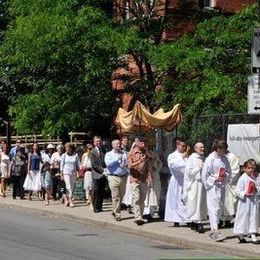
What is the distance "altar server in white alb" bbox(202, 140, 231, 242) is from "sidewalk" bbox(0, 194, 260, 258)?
1.48ft

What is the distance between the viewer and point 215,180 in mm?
13023

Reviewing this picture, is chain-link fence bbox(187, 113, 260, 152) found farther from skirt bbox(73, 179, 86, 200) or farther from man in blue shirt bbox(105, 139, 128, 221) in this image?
skirt bbox(73, 179, 86, 200)

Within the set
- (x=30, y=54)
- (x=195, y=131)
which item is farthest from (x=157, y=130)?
(x=30, y=54)

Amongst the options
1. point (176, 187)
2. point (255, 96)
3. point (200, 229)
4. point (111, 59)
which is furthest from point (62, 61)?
point (255, 96)

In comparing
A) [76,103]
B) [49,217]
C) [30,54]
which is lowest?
[49,217]

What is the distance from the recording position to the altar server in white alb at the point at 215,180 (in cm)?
1291

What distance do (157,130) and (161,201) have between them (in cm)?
238

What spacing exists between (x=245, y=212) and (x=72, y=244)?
10.4 feet

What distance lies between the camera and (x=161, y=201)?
653 inches

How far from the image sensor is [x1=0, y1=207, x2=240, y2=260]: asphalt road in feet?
37.4

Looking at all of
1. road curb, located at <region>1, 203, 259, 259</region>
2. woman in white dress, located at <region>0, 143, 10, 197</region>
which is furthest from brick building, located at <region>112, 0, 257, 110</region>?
road curb, located at <region>1, 203, 259, 259</region>

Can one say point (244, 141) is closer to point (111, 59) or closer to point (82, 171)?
point (82, 171)

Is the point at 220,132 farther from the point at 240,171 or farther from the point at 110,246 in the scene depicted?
the point at 110,246

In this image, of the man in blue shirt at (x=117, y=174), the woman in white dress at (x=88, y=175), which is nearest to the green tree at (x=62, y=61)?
the woman in white dress at (x=88, y=175)
